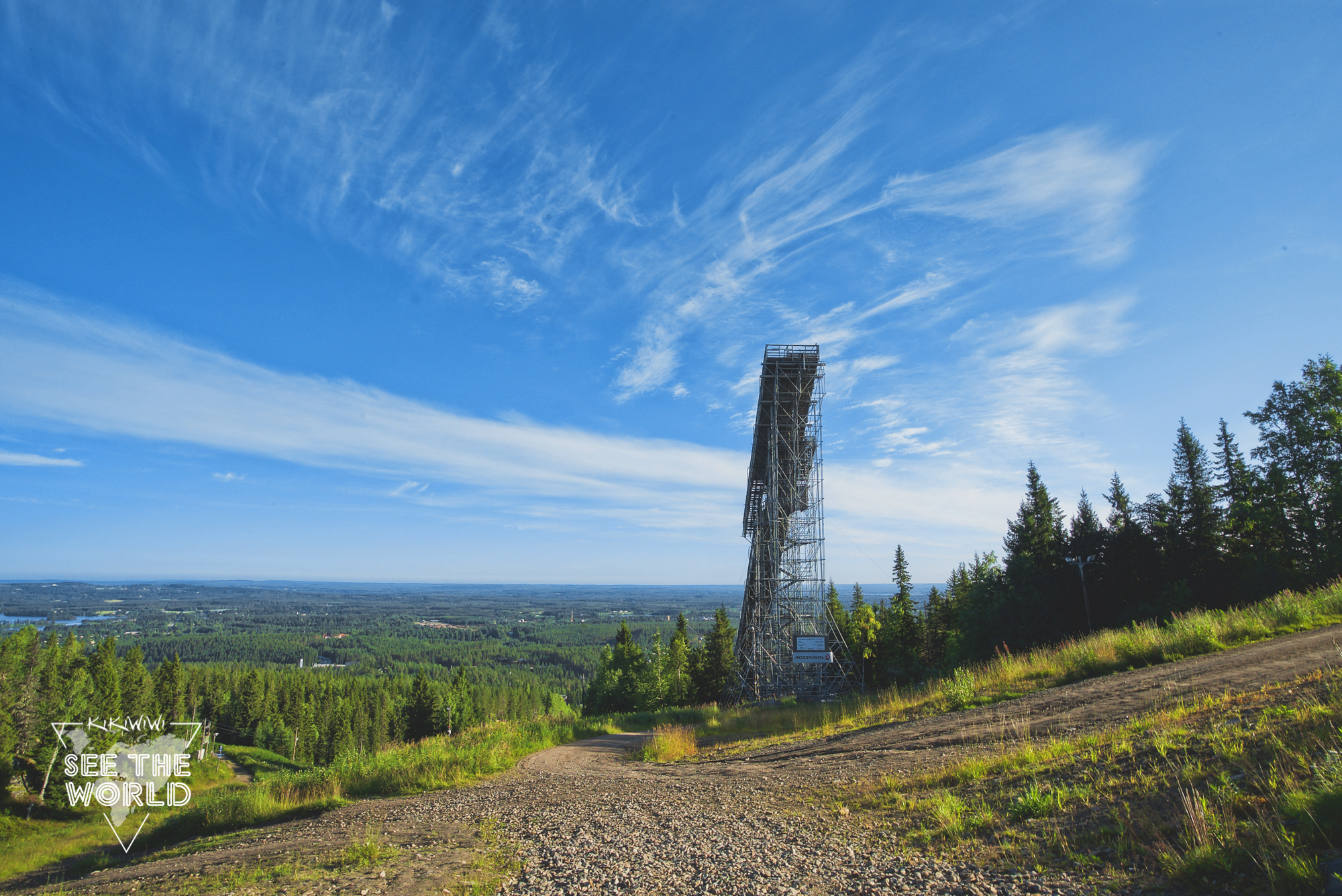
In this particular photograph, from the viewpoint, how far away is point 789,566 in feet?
93.2

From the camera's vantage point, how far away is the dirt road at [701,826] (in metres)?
5.10

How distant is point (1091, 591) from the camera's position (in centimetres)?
3077

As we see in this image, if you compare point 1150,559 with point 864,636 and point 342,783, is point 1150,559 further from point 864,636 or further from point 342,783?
point 342,783

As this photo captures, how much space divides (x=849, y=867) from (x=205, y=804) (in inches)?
478

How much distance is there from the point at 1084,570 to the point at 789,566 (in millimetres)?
17176

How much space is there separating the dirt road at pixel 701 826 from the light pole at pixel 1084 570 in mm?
20774

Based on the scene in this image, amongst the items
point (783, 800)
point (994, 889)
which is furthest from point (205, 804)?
point (994, 889)

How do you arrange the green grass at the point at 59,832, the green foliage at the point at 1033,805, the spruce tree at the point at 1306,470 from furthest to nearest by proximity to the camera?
1. the spruce tree at the point at 1306,470
2. the green grass at the point at 59,832
3. the green foliage at the point at 1033,805

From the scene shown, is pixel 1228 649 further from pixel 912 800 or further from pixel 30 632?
pixel 30 632

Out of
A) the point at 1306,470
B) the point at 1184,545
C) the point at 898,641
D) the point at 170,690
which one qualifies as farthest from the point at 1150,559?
the point at 170,690

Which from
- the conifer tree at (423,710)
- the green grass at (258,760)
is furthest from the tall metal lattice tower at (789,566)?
the green grass at (258,760)

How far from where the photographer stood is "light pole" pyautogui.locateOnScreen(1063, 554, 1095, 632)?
1149 inches

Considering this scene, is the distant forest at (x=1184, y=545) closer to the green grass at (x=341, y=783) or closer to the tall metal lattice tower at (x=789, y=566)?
the tall metal lattice tower at (x=789, y=566)

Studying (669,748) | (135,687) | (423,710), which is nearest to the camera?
(669,748)
